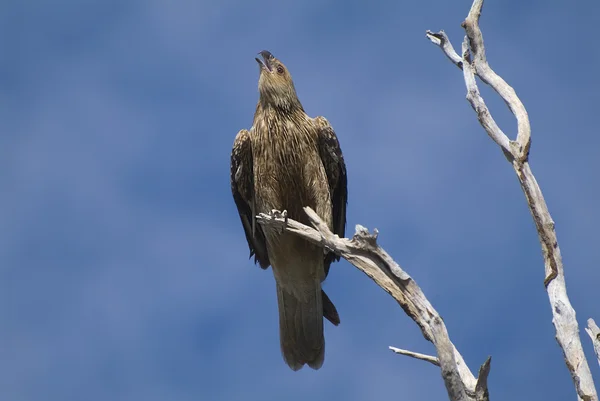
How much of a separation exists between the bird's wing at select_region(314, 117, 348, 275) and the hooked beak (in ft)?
2.73

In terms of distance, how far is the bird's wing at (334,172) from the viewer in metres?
8.88

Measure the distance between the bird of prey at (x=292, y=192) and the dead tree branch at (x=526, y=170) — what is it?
1.63 metres

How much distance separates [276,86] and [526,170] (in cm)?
310

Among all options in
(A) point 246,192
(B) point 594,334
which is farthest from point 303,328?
(B) point 594,334

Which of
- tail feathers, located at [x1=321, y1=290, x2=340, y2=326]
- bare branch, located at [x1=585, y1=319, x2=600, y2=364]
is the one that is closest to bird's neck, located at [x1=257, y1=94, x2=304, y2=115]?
tail feathers, located at [x1=321, y1=290, x2=340, y2=326]

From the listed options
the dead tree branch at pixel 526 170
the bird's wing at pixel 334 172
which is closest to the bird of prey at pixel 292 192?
the bird's wing at pixel 334 172

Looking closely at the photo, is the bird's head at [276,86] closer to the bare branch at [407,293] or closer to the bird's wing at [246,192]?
the bird's wing at [246,192]

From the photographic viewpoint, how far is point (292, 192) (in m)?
8.70

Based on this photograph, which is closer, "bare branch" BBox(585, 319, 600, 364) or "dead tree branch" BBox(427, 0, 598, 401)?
"dead tree branch" BBox(427, 0, 598, 401)

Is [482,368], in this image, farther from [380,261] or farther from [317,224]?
[317,224]

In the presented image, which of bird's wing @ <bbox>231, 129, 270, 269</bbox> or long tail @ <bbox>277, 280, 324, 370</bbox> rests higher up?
bird's wing @ <bbox>231, 129, 270, 269</bbox>

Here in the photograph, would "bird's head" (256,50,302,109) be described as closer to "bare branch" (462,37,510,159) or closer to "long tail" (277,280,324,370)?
"long tail" (277,280,324,370)

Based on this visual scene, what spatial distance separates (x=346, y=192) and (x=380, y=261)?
2291 millimetres

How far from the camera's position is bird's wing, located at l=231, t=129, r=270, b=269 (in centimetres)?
892
